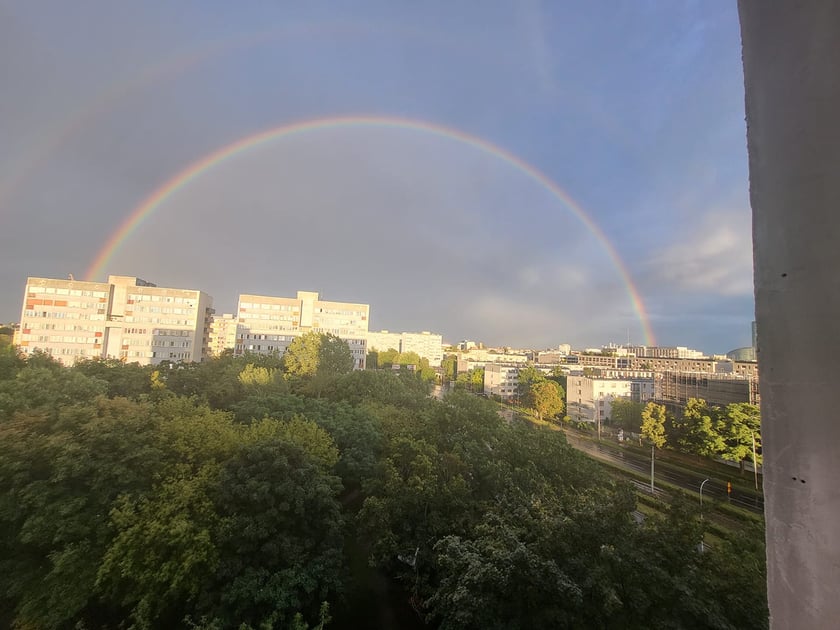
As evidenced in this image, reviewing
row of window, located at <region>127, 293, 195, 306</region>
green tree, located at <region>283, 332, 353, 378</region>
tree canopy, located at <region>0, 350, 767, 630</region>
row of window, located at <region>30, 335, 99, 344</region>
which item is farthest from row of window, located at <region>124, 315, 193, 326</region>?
tree canopy, located at <region>0, 350, 767, 630</region>

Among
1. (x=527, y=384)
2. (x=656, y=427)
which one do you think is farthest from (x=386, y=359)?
(x=656, y=427)

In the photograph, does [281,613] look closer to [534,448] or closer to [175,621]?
[175,621]

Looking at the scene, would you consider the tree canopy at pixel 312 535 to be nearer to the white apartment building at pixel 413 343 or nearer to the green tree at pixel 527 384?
the green tree at pixel 527 384

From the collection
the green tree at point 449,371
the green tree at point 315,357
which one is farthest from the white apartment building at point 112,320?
the green tree at point 449,371

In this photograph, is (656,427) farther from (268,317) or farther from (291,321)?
(268,317)

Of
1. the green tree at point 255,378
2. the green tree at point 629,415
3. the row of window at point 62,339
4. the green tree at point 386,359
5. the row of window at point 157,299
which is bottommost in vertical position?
the green tree at point 629,415
